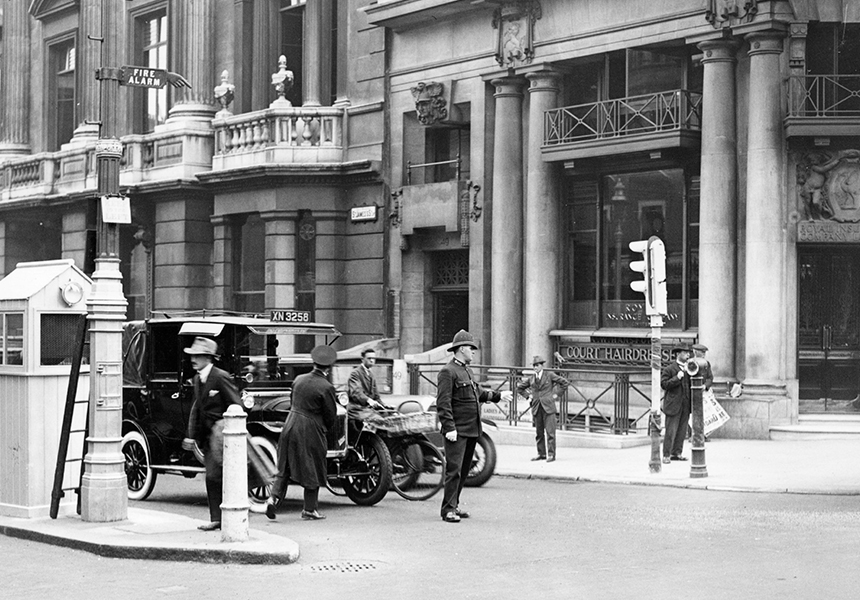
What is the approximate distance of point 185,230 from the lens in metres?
32.8

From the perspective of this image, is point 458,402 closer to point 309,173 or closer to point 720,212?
point 720,212

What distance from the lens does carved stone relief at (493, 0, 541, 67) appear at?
84.9 ft

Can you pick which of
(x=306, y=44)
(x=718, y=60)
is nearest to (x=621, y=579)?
(x=718, y=60)

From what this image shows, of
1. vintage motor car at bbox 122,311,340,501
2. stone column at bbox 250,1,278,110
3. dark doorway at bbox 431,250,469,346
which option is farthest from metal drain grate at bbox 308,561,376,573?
stone column at bbox 250,1,278,110

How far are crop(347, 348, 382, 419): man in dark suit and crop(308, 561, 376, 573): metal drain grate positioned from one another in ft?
13.8

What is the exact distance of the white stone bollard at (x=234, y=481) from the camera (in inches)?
446

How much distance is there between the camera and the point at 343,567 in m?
10.7

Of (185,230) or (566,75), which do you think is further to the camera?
(185,230)

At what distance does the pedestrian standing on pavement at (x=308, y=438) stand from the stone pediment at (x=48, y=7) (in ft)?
87.8

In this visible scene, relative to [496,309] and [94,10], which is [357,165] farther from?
[94,10]

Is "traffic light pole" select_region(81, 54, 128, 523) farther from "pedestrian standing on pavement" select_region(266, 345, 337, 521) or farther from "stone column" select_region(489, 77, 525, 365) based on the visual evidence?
"stone column" select_region(489, 77, 525, 365)

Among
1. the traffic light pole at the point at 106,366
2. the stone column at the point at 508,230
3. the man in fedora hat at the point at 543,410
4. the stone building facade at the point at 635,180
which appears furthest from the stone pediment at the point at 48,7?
the traffic light pole at the point at 106,366

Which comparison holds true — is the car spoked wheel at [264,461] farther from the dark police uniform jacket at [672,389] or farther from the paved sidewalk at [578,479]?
the dark police uniform jacket at [672,389]

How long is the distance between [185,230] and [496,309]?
9.86 metres
